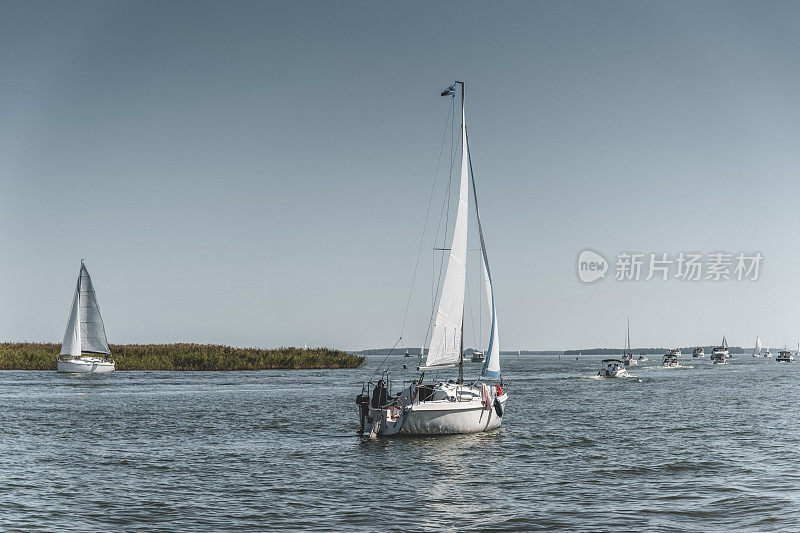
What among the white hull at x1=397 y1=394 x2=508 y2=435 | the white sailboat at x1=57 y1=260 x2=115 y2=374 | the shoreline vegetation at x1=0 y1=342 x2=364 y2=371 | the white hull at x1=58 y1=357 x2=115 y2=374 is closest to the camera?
the white hull at x1=397 y1=394 x2=508 y2=435

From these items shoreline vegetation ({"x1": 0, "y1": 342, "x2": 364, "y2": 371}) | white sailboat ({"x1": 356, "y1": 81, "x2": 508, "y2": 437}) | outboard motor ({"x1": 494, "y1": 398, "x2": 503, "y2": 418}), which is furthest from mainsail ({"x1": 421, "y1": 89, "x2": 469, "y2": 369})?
shoreline vegetation ({"x1": 0, "y1": 342, "x2": 364, "y2": 371})

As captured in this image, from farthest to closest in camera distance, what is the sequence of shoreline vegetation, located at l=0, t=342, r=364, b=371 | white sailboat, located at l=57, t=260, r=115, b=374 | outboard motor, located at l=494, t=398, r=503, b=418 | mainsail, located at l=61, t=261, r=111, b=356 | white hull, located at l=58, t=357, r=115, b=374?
shoreline vegetation, located at l=0, t=342, r=364, b=371 < mainsail, located at l=61, t=261, r=111, b=356 < white sailboat, located at l=57, t=260, r=115, b=374 < white hull, located at l=58, t=357, r=115, b=374 < outboard motor, located at l=494, t=398, r=503, b=418

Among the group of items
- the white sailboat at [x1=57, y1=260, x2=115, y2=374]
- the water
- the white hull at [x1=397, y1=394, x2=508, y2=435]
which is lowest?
the water

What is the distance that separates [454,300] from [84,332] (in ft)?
Result: 266

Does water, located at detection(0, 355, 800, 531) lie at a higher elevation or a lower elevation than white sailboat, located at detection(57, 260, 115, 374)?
lower

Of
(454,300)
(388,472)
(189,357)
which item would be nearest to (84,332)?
(189,357)

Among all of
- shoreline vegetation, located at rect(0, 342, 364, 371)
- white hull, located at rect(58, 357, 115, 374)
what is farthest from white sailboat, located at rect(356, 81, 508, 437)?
shoreline vegetation, located at rect(0, 342, 364, 371)

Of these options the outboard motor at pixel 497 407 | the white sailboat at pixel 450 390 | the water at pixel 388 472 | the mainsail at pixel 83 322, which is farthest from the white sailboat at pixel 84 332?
the outboard motor at pixel 497 407

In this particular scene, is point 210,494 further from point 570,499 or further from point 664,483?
point 664,483

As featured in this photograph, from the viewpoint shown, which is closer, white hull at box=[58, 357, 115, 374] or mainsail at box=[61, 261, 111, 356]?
white hull at box=[58, 357, 115, 374]

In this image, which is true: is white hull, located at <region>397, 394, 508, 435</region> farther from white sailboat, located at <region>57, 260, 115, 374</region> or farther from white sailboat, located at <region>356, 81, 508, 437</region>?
white sailboat, located at <region>57, 260, 115, 374</region>

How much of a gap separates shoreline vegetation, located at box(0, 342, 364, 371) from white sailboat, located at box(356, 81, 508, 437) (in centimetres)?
8966

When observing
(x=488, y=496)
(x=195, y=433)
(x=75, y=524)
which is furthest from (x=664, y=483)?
(x=195, y=433)

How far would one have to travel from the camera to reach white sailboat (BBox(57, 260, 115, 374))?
103m
